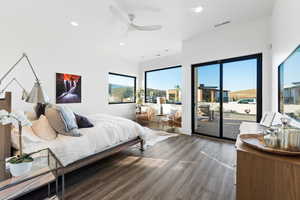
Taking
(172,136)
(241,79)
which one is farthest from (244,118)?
(172,136)

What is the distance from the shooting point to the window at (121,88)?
559cm

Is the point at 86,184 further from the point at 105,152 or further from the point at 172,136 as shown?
the point at 172,136

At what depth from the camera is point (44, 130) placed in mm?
1991

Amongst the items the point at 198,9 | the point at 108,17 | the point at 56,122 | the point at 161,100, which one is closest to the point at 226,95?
the point at 198,9

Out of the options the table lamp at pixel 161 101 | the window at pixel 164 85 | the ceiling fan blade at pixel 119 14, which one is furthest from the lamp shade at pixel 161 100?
the ceiling fan blade at pixel 119 14

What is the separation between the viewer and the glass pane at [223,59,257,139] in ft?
11.5

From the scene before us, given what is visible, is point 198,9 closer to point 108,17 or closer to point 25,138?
point 108,17

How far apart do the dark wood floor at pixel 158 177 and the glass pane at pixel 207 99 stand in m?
1.07

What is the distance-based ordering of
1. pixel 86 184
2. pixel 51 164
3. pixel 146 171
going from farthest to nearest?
1. pixel 146 171
2. pixel 86 184
3. pixel 51 164

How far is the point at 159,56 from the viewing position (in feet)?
19.9

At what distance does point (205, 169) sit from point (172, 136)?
1.98 metres

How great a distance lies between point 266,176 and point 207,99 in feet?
11.3

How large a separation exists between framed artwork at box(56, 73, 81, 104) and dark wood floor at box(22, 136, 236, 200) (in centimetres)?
231

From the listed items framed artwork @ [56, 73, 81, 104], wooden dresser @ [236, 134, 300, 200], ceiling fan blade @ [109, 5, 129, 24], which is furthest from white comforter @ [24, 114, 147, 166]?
ceiling fan blade @ [109, 5, 129, 24]
